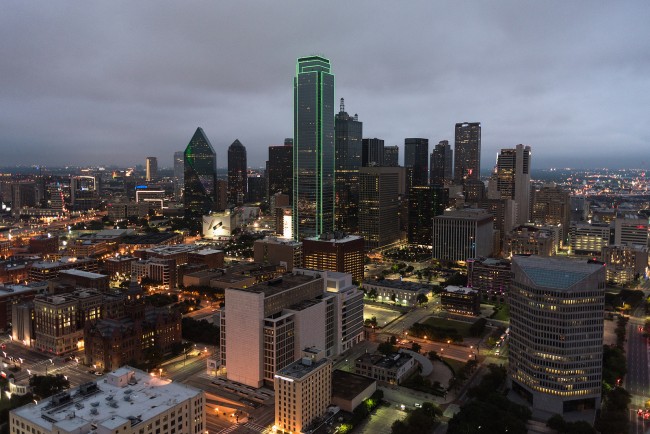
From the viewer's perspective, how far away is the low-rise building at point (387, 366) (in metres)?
62.9

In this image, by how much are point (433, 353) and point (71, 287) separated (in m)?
64.7

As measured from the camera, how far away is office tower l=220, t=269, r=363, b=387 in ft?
198

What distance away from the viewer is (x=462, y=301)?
308 ft

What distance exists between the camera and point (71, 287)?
8956cm

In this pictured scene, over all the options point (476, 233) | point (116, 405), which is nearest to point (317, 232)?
point (476, 233)

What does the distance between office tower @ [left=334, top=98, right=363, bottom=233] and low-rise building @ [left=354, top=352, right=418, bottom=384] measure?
358 feet

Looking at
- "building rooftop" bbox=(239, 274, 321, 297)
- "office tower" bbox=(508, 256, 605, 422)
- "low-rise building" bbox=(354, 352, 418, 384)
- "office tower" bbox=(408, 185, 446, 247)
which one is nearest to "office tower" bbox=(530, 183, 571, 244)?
"office tower" bbox=(408, 185, 446, 247)

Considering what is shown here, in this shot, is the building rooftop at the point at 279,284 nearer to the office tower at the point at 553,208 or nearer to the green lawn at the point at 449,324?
the green lawn at the point at 449,324

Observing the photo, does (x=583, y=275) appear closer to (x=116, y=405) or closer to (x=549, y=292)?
(x=549, y=292)

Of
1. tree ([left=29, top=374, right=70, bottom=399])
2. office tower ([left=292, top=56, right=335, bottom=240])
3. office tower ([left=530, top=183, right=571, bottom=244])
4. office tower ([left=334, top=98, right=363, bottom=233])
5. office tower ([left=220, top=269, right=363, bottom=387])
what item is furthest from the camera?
office tower ([left=530, top=183, right=571, bottom=244])

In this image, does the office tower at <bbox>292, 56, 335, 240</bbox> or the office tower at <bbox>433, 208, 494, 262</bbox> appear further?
the office tower at <bbox>292, 56, 335, 240</bbox>

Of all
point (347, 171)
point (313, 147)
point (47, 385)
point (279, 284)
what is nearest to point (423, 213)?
point (347, 171)

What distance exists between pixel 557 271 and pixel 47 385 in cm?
6142

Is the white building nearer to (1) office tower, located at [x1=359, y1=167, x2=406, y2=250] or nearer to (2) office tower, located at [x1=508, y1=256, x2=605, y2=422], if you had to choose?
(2) office tower, located at [x1=508, y1=256, x2=605, y2=422]
